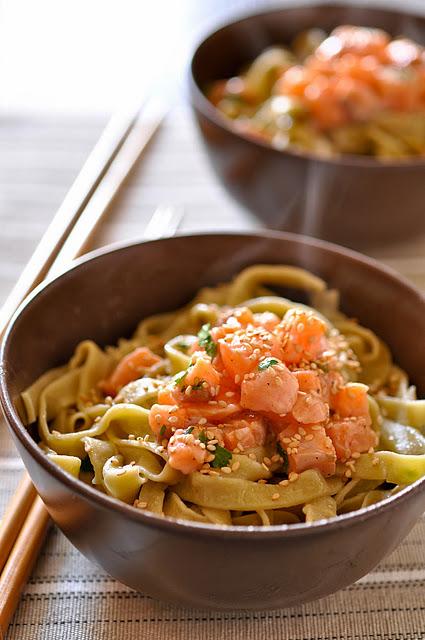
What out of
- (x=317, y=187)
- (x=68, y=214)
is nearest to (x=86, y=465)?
(x=68, y=214)

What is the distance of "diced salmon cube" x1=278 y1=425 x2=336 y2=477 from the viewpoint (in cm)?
210

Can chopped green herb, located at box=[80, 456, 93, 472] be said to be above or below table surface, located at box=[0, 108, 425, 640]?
above

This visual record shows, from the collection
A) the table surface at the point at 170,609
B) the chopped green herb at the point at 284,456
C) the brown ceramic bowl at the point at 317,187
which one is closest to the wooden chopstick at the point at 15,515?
the table surface at the point at 170,609

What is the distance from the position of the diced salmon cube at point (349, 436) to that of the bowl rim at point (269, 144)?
3.96ft

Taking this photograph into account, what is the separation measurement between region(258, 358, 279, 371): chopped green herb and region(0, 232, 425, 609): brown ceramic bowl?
1.55 ft

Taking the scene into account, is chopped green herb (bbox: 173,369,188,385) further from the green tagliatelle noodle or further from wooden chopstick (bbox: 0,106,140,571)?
wooden chopstick (bbox: 0,106,140,571)

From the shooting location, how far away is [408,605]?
2.18 m

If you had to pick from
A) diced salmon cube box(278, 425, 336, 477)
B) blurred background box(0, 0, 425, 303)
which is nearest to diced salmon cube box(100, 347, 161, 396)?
diced salmon cube box(278, 425, 336, 477)

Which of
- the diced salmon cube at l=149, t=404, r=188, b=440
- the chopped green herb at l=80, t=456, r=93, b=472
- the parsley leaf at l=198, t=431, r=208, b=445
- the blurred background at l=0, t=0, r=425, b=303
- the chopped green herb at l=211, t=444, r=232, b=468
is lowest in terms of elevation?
the blurred background at l=0, t=0, r=425, b=303

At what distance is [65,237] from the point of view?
9.44ft

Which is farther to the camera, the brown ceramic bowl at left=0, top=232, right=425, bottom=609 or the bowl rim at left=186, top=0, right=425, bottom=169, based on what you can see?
the bowl rim at left=186, top=0, right=425, bottom=169

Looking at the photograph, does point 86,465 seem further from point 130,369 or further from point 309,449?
point 309,449

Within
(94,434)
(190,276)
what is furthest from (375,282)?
(94,434)

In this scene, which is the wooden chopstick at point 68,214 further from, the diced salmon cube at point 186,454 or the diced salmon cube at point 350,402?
the diced salmon cube at point 350,402
